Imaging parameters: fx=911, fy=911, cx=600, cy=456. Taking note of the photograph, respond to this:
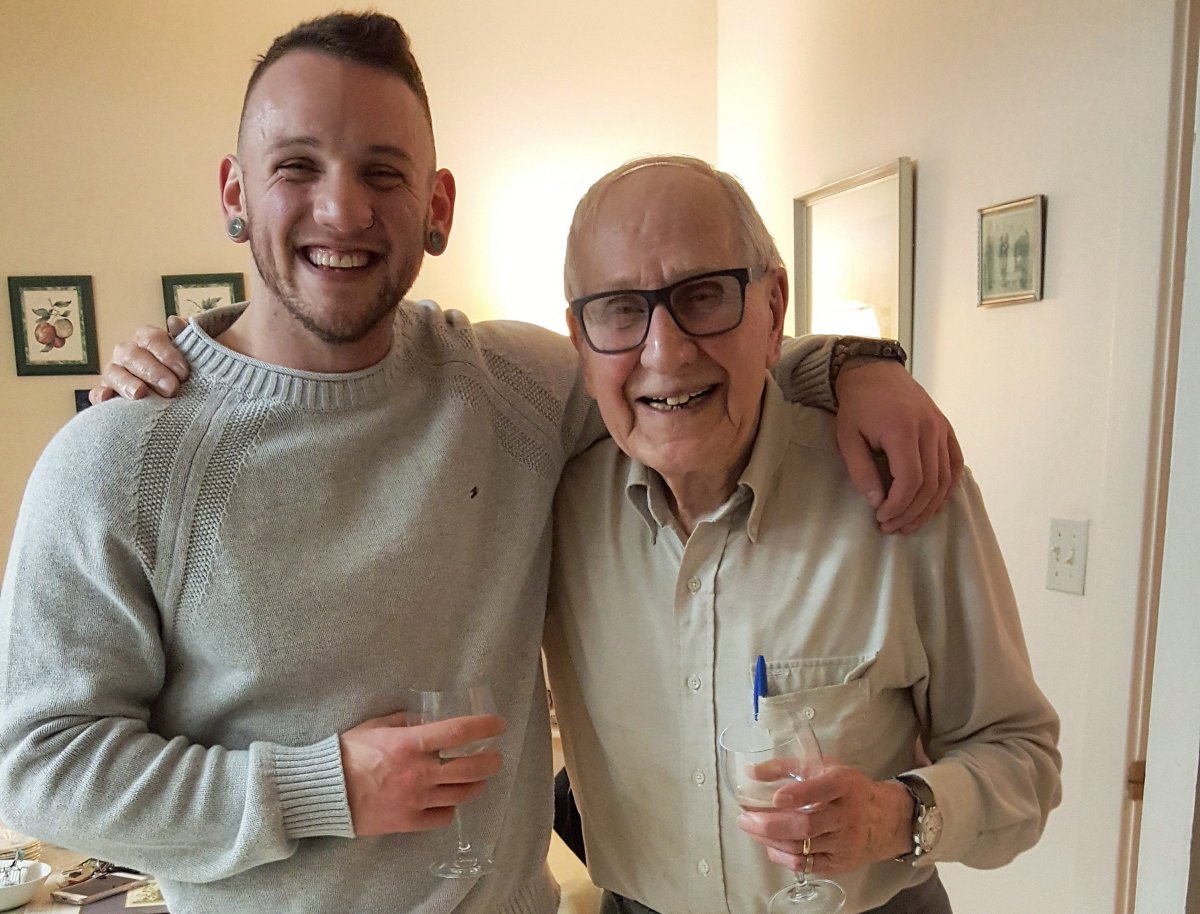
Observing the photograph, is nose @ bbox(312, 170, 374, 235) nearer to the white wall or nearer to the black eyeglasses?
the black eyeglasses

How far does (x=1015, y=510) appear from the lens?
6.66 ft

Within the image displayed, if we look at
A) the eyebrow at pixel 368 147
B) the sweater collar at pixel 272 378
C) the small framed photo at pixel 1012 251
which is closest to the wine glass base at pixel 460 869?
the sweater collar at pixel 272 378

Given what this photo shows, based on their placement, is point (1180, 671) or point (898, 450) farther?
point (898, 450)

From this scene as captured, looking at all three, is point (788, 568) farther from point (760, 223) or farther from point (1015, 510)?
point (1015, 510)

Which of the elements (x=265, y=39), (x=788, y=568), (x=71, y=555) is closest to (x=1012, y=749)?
(x=788, y=568)

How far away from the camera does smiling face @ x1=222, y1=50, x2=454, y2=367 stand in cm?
114

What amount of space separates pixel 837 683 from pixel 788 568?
6.1 inches

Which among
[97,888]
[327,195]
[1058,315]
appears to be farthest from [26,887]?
[1058,315]

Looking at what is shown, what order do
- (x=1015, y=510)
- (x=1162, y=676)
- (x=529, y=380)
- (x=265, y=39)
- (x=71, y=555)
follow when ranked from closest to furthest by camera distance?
(x=1162, y=676) → (x=71, y=555) → (x=529, y=380) → (x=1015, y=510) → (x=265, y=39)

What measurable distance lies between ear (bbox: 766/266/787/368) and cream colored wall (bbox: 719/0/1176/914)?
84 cm

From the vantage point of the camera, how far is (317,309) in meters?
1.18

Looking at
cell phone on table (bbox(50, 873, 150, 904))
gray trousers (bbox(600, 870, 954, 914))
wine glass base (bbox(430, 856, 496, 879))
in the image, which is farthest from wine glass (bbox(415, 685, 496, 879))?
cell phone on table (bbox(50, 873, 150, 904))

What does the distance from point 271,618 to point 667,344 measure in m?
0.58

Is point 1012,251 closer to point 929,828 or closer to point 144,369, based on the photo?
point 929,828
